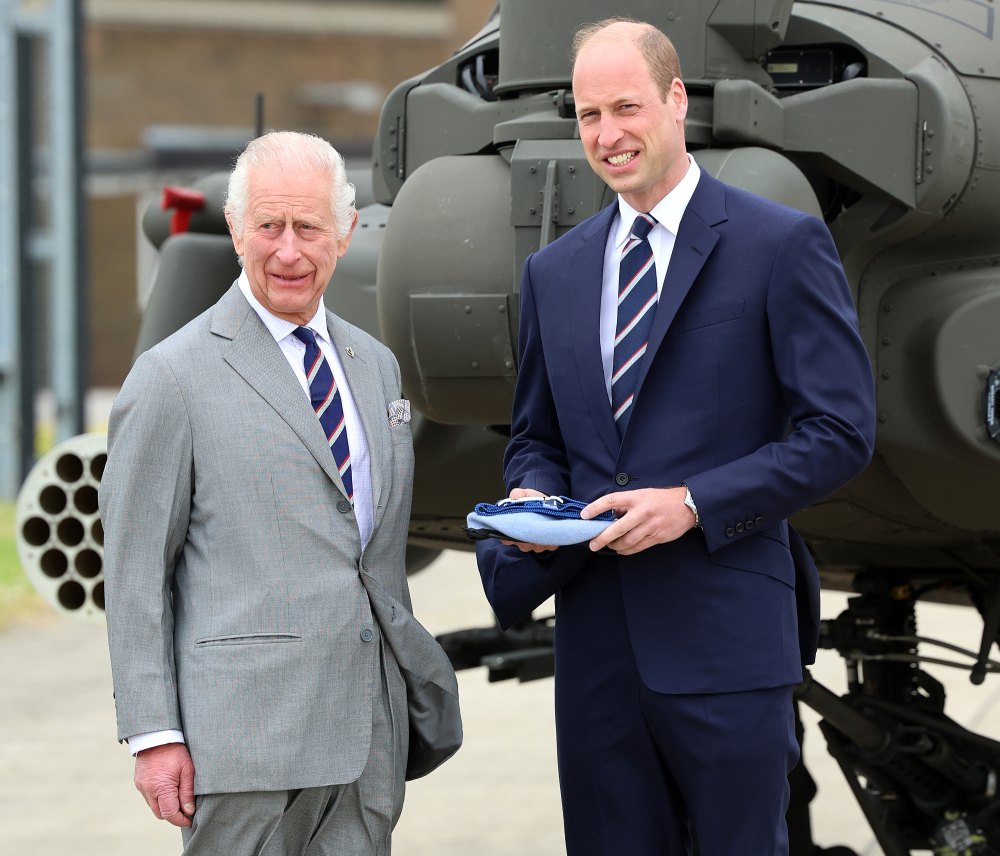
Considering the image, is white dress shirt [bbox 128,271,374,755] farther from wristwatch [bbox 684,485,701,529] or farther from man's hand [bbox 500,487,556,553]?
wristwatch [bbox 684,485,701,529]

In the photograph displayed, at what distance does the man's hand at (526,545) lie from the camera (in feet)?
9.03

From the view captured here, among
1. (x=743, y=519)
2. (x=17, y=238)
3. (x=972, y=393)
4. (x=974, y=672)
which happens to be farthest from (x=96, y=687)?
(x=17, y=238)

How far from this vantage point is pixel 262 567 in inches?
109

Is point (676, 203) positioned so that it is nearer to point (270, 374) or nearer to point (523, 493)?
point (523, 493)

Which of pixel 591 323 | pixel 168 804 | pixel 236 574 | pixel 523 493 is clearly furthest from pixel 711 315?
pixel 168 804

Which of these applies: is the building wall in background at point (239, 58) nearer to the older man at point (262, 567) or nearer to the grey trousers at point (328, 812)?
the older man at point (262, 567)

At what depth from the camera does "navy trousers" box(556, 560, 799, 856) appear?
276 cm

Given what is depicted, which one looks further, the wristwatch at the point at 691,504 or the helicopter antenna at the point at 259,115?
the helicopter antenna at the point at 259,115

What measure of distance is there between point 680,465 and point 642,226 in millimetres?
404

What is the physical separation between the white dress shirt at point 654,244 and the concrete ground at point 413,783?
3.15m

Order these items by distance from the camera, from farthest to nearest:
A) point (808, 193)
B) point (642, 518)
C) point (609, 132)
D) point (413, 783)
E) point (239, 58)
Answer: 1. point (239, 58)
2. point (413, 783)
3. point (808, 193)
4. point (609, 132)
5. point (642, 518)

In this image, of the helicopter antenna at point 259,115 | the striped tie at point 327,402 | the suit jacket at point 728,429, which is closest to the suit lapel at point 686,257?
the suit jacket at point 728,429

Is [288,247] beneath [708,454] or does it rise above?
above

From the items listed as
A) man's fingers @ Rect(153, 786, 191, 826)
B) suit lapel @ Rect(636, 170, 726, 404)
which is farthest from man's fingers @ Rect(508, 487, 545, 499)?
man's fingers @ Rect(153, 786, 191, 826)
